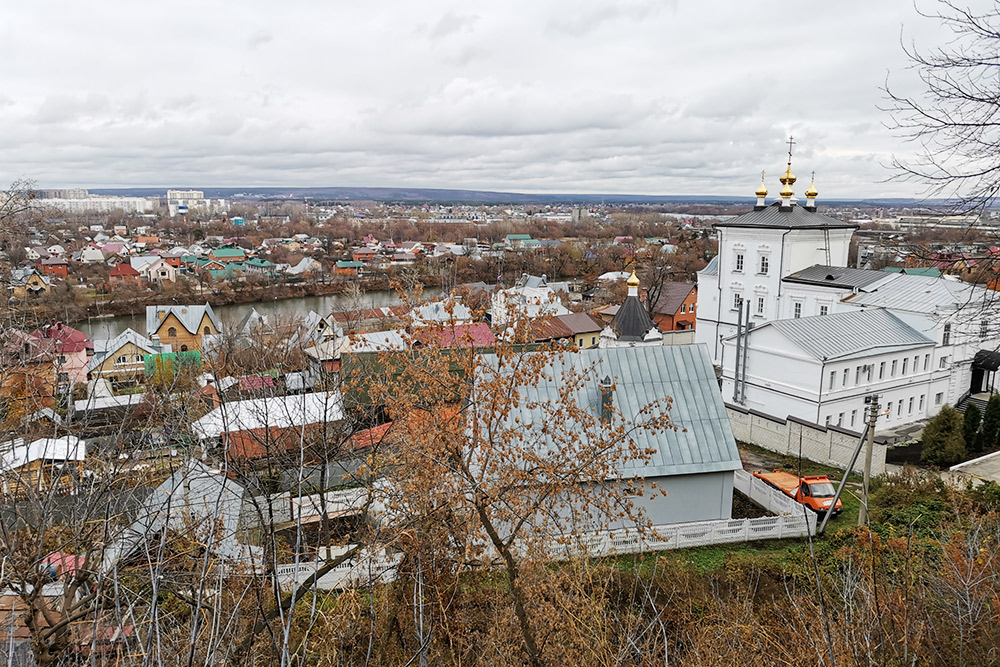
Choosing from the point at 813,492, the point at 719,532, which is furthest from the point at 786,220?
the point at 719,532

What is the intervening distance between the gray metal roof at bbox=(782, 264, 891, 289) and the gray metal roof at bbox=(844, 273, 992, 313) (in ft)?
1.04

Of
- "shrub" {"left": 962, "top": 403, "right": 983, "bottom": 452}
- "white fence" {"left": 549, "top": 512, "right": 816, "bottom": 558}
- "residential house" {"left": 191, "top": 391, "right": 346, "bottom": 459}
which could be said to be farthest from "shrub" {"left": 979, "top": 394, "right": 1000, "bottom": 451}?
"residential house" {"left": 191, "top": 391, "right": 346, "bottom": 459}

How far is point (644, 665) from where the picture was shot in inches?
157

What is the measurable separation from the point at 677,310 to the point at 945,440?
17.9 meters

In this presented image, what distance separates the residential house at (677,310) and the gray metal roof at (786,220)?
360 inches

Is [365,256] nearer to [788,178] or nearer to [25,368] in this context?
[788,178]

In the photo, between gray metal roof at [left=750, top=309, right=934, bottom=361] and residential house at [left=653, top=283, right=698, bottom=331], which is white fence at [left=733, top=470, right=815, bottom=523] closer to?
gray metal roof at [left=750, top=309, right=934, bottom=361]

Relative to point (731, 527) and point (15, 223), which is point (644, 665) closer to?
point (731, 527)

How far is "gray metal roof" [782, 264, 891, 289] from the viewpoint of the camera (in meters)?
20.4

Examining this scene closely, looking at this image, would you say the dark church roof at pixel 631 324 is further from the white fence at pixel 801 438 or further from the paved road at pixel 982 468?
the paved road at pixel 982 468

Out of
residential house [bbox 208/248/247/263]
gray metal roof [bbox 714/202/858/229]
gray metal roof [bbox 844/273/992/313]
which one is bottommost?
residential house [bbox 208/248/247/263]

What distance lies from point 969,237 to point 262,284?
165 feet

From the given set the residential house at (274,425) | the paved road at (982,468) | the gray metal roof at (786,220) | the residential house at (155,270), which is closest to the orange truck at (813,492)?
the paved road at (982,468)

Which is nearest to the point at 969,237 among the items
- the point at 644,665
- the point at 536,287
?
the point at 644,665
